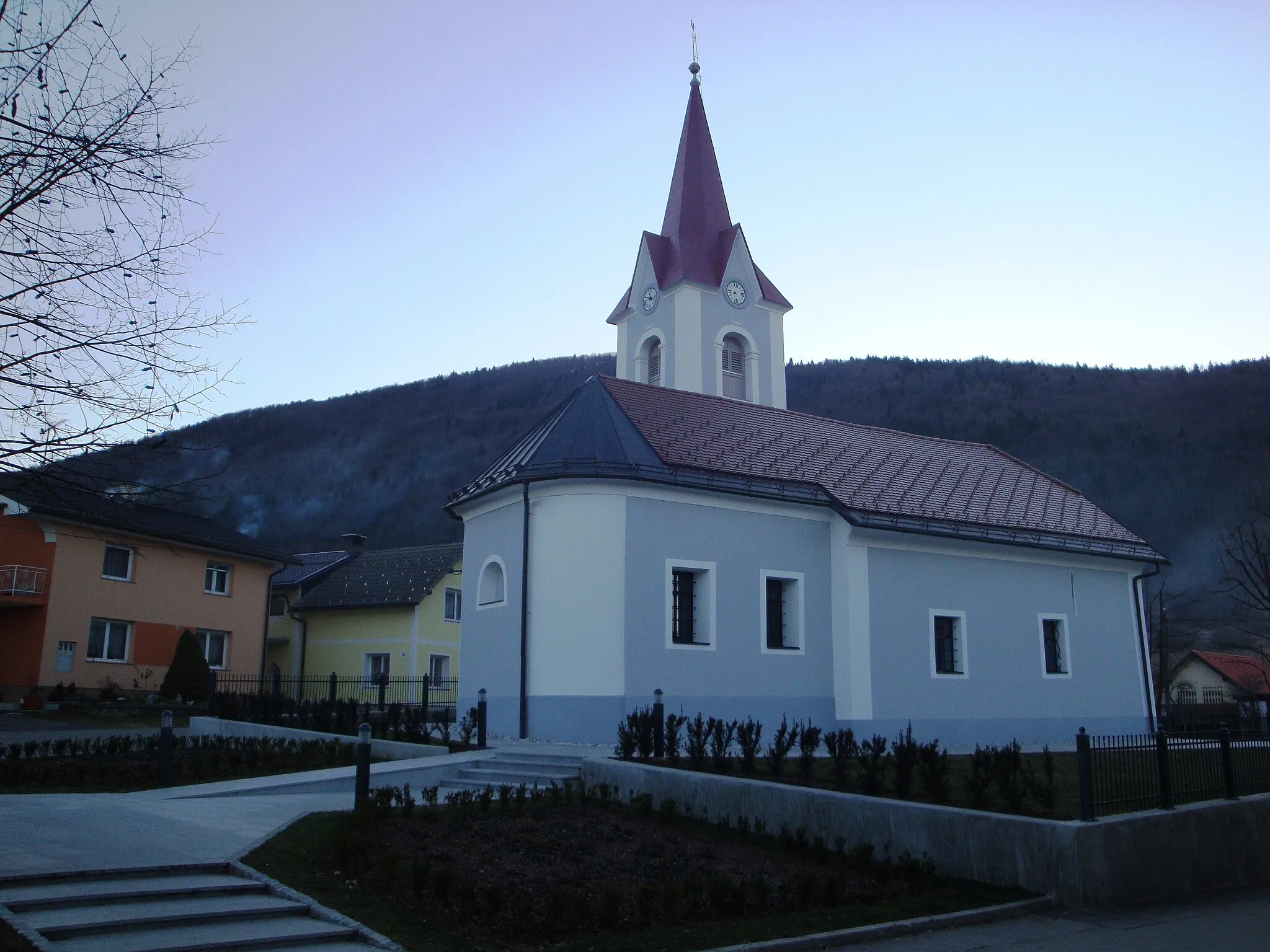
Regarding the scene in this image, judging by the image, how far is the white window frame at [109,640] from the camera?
32625 mm

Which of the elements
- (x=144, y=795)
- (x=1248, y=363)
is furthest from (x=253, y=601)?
(x=1248, y=363)

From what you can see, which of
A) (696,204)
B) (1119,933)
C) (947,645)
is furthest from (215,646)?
(1119,933)

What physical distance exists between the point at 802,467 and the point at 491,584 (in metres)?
Answer: 7.54

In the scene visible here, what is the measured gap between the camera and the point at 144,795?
1366 centimetres

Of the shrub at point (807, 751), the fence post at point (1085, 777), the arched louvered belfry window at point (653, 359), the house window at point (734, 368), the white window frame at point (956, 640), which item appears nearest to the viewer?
the fence post at point (1085, 777)

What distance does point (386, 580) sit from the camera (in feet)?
143

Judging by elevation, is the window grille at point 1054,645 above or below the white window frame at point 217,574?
below

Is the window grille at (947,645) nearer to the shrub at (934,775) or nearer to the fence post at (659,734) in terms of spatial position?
the fence post at (659,734)

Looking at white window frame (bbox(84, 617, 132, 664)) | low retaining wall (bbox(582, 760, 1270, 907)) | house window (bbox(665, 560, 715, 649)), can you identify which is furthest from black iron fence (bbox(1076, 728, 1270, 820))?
white window frame (bbox(84, 617, 132, 664))

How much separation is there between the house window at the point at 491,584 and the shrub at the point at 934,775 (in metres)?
12.1

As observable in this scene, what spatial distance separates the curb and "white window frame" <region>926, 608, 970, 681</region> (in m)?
14.5

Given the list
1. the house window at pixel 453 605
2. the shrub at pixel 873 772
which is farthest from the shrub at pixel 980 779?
the house window at pixel 453 605

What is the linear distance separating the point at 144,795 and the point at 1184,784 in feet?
40.9

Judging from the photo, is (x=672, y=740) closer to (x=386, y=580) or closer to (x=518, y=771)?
(x=518, y=771)
